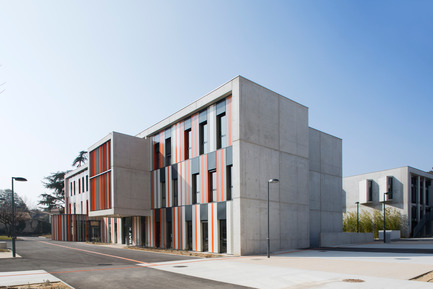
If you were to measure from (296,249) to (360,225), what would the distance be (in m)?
24.2

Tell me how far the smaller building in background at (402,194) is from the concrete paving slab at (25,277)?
42.9m

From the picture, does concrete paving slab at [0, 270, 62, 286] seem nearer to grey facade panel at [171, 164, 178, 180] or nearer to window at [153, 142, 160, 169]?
grey facade panel at [171, 164, 178, 180]

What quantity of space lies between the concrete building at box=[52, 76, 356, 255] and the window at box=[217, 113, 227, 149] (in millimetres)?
72

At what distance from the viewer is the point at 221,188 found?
23.6 m

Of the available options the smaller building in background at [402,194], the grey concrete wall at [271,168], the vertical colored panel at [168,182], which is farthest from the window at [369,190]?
the vertical colored panel at [168,182]

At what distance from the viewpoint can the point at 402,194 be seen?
47.0 metres

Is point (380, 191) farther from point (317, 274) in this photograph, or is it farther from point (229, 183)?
point (317, 274)

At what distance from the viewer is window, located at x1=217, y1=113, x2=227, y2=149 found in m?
24.0

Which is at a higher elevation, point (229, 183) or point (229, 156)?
point (229, 156)

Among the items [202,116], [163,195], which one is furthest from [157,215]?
[202,116]

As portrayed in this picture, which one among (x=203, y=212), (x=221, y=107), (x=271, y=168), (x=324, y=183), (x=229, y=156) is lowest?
(x=203, y=212)

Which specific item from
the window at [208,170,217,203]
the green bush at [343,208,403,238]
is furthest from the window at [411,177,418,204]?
the window at [208,170,217,203]

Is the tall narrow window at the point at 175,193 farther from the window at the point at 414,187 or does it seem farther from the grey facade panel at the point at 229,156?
the window at the point at 414,187

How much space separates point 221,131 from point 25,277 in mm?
15259
